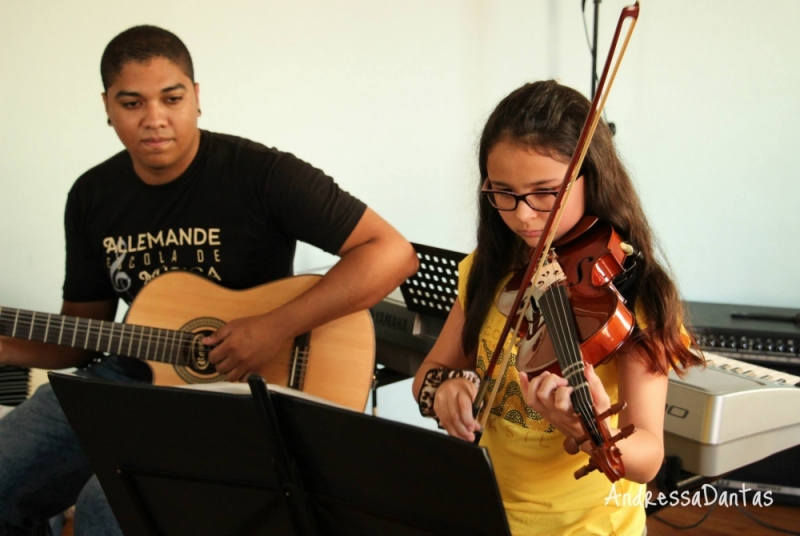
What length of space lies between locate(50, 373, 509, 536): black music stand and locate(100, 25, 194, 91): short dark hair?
0.89m

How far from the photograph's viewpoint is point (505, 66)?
2.62m

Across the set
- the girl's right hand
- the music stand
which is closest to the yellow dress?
the girl's right hand

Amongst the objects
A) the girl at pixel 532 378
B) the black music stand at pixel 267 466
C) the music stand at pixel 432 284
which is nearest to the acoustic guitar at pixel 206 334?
the music stand at pixel 432 284

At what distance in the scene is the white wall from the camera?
220 centimetres

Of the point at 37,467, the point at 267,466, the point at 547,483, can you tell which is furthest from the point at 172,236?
the point at 547,483

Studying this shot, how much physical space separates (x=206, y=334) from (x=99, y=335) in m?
0.22

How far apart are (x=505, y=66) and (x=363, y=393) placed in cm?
143

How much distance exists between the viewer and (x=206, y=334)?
1.69 meters

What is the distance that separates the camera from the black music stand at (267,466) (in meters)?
0.87

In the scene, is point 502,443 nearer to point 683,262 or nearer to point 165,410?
point 165,410

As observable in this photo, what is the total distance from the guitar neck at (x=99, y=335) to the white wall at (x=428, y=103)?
28.0 inches

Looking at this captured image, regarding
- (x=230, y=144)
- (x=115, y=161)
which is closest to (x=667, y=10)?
(x=230, y=144)

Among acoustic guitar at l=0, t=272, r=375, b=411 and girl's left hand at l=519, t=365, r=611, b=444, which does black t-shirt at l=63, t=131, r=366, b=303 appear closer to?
acoustic guitar at l=0, t=272, r=375, b=411

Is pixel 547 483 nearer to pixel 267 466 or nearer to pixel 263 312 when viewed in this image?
pixel 267 466
